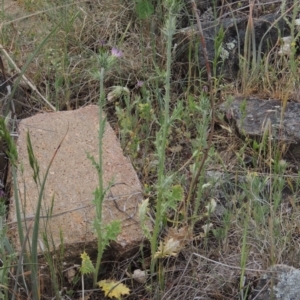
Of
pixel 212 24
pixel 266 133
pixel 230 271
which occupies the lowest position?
pixel 230 271

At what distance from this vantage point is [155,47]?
3074 mm

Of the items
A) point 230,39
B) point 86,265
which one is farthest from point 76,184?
point 230,39

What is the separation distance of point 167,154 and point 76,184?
0.50m

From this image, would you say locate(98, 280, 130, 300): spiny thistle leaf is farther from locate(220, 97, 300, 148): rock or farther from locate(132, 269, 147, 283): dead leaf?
locate(220, 97, 300, 148): rock

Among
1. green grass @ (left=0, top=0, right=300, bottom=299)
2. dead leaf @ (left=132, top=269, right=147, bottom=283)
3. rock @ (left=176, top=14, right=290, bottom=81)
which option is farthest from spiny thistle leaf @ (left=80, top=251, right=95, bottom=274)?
rock @ (left=176, top=14, right=290, bottom=81)

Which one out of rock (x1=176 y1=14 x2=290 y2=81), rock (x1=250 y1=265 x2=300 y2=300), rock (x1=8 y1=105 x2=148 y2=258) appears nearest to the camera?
rock (x1=250 y1=265 x2=300 y2=300)

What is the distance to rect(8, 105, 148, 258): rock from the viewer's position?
1.96 m

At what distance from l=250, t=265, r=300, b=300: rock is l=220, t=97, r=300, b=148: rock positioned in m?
0.78

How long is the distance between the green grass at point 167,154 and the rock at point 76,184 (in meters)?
0.06

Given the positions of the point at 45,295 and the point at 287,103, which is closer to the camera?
the point at 45,295

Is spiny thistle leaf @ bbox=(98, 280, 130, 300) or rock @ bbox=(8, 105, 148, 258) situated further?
rock @ bbox=(8, 105, 148, 258)

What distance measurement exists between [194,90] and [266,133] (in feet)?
1.96

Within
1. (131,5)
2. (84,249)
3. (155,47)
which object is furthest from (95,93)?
(84,249)

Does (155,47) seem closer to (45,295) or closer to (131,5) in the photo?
(131,5)
